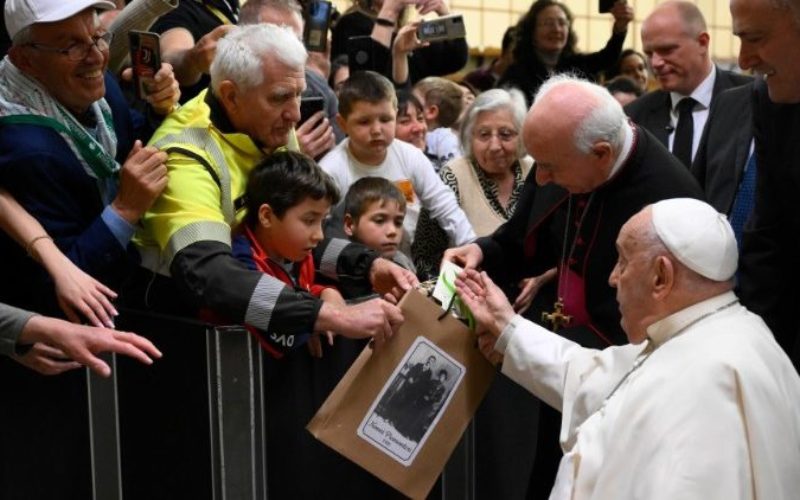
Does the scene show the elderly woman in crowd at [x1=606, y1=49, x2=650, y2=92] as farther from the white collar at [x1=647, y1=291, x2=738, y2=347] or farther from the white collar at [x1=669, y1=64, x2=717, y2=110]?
the white collar at [x1=647, y1=291, x2=738, y2=347]

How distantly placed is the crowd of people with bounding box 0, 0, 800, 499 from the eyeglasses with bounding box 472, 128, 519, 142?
1.12 m

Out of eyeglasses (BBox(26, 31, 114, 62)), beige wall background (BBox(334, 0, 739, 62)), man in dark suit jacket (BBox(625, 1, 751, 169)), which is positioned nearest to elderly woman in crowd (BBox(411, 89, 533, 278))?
man in dark suit jacket (BBox(625, 1, 751, 169))

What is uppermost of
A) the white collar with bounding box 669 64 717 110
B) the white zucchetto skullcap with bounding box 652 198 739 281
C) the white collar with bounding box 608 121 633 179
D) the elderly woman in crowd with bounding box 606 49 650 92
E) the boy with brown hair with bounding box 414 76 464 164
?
the white zucchetto skullcap with bounding box 652 198 739 281

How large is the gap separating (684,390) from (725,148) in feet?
5.06

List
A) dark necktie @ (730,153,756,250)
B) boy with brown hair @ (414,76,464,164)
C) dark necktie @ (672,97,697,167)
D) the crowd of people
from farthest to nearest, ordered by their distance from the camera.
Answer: boy with brown hair @ (414,76,464,164), dark necktie @ (672,97,697,167), dark necktie @ (730,153,756,250), the crowd of people

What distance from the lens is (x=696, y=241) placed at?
2982 mm

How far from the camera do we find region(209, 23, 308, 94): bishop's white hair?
12.1 feet

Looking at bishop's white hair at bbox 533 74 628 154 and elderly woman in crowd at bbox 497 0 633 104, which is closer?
bishop's white hair at bbox 533 74 628 154

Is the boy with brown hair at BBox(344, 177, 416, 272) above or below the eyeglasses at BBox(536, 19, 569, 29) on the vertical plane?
above

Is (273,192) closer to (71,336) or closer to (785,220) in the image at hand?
(71,336)

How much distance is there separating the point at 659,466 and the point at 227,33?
1.87 m

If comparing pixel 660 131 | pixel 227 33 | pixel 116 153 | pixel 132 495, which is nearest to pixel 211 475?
pixel 132 495

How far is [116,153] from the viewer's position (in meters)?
3.81

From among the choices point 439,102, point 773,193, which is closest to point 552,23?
point 439,102
